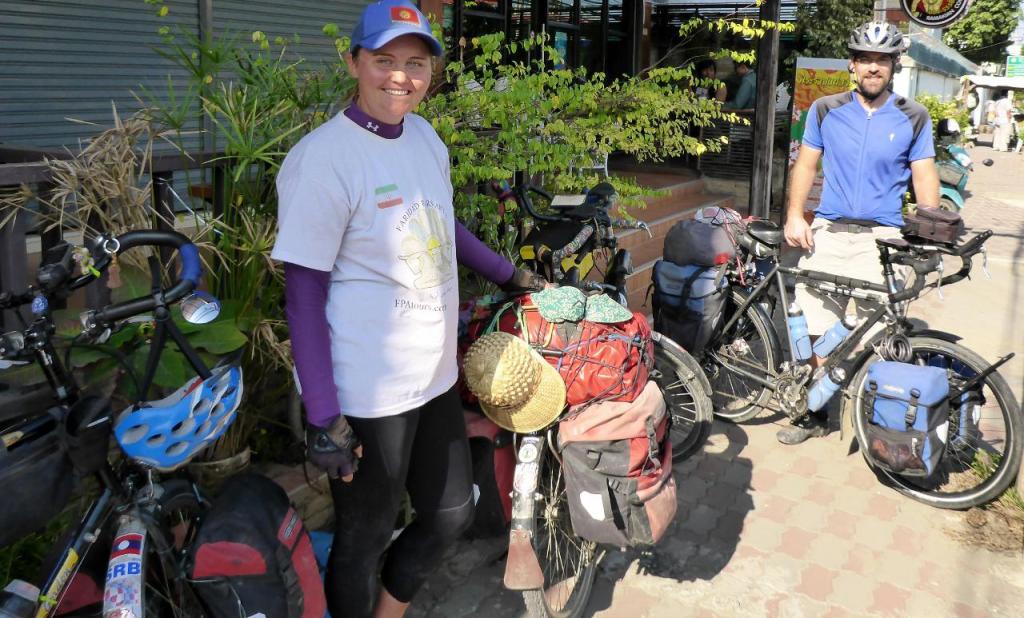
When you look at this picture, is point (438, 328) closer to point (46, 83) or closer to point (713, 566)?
point (713, 566)

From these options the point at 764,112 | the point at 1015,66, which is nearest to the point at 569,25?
the point at 764,112

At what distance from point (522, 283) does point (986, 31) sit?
54.6 m

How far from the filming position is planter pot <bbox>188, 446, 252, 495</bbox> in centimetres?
301

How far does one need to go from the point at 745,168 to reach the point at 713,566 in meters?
8.62

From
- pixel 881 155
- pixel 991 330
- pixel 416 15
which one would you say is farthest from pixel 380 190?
pixel 991 330

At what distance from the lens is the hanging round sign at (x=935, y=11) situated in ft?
29.0

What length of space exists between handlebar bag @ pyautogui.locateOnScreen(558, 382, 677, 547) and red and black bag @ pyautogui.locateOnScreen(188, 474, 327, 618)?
3.10 feet

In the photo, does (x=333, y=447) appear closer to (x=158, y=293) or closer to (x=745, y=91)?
(x=158, y=293)

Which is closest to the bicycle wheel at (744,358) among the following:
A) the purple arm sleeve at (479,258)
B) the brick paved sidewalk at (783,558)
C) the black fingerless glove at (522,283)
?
the brick paved sidewalk at (783,558)

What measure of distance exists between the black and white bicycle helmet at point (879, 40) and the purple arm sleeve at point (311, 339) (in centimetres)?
335

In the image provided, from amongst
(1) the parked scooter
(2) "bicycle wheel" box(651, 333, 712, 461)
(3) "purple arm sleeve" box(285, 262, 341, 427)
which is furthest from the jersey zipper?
(1) the parked scooter

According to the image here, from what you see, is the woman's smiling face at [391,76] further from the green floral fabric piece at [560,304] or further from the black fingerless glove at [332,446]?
the green floral fabric piece at [560,304]

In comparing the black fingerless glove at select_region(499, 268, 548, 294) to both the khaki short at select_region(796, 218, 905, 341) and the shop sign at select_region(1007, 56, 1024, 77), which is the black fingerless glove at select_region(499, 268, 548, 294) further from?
the shop sign at select_region(1007, 56, 1024, 77)

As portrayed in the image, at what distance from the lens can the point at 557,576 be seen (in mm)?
3172
